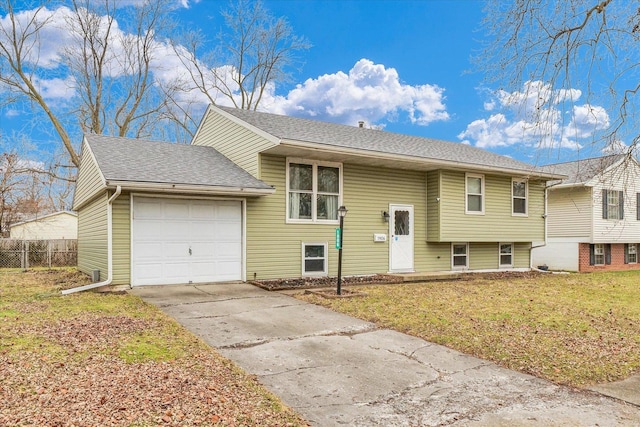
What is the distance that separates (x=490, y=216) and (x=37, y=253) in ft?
60.2

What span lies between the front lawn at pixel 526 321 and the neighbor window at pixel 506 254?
13.2 feet

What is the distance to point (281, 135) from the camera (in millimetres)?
10797

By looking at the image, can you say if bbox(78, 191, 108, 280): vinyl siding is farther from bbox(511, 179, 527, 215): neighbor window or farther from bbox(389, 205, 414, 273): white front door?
bbox(511, 179, 527, 215): neighbor window

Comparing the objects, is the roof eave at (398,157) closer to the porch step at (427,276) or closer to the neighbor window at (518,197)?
the neighbor window at (518,197)

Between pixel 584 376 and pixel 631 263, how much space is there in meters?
20.6

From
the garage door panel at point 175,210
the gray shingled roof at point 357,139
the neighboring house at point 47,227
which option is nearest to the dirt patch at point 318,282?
the garage door panel at point 175,210

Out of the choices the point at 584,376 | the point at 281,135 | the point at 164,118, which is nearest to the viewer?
the point at 584,376

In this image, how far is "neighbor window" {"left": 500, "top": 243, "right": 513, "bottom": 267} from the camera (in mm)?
15939

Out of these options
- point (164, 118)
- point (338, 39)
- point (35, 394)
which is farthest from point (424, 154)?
point (164, 118)

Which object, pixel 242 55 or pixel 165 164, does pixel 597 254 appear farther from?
pixel 242 55

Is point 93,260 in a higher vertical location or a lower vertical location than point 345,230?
lower

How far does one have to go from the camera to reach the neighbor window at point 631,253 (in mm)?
20797

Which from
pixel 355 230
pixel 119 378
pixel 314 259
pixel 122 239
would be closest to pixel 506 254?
pixel 355 230

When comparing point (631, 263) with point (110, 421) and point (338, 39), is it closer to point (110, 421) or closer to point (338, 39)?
point (338, 39)
